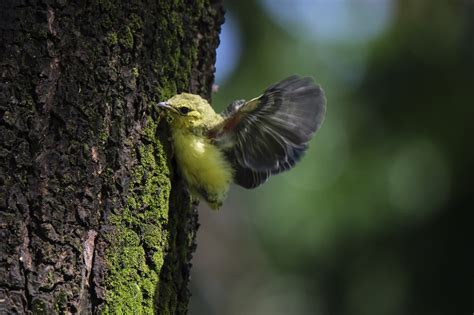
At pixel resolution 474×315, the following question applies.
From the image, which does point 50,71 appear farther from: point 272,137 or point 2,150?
point 272,137

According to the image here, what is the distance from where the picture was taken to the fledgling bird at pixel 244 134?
3.28 meters

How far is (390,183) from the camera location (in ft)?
23.1

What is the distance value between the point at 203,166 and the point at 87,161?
718 mm

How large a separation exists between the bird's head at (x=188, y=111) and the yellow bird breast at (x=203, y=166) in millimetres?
50

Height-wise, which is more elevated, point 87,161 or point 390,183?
point 390,183

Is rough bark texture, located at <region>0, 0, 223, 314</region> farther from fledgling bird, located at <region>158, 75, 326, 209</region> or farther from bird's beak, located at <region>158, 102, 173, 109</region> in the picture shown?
fledgling bird, located at <region>158, 75, 326, 209</region>

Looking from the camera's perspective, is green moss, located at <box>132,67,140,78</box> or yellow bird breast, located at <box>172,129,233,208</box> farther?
yellow bird breast, located at <box>172,129,233,208</box>

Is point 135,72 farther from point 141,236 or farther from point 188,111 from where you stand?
point 141,236

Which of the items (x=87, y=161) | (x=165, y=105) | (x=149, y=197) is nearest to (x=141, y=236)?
(x=149, y=197)

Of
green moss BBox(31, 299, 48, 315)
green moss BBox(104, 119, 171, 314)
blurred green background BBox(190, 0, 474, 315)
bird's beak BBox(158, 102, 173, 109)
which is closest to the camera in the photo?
green moss BBox(31, 299, 48, 315)

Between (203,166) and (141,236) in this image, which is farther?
(203,166)

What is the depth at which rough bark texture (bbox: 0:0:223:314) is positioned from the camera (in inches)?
106

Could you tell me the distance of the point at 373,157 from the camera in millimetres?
7191

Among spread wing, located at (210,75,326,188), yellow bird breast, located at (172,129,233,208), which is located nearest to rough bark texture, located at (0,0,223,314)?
yellow bird breast, located at (172,129,233,208)
